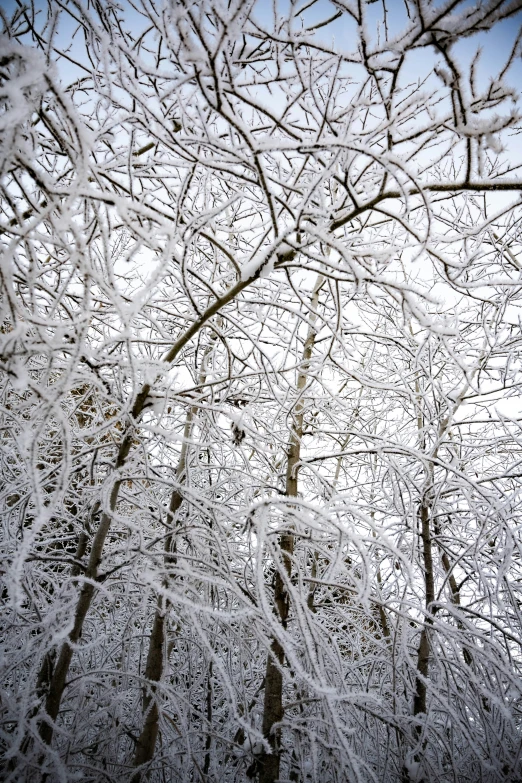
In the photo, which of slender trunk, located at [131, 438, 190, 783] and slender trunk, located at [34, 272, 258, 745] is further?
slender trunk, located at [131, 438, 190, 783]

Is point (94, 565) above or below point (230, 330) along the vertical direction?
below

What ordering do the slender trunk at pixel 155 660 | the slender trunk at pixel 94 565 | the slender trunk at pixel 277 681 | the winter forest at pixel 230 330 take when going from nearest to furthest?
the winter forest at pixel 230 330
the slender trunk at pixel 94 565
the slender trunk at pixel 277 681
the slender trunk at pixel 155 660

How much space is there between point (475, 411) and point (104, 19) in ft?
10.7

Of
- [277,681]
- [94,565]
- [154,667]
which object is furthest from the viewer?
[154,667]

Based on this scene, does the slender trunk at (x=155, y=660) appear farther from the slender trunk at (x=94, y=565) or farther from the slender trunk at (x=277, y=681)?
the slender trunk at (x=277, y=681)

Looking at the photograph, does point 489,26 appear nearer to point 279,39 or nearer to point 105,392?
point 279,39

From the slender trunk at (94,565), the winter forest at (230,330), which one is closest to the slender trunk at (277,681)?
the winter forest at (230,330)

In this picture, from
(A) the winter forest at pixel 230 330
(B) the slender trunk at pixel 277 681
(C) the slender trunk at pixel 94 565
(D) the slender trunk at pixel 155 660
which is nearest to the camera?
(A) the winter forest at pixel 230 330

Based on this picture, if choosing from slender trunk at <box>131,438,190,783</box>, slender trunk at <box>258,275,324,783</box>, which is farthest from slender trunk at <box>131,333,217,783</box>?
slender trunk at <box>258,275,324,783</box>

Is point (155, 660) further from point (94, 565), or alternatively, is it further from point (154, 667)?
point (94, 565)

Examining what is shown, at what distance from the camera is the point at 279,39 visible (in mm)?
975

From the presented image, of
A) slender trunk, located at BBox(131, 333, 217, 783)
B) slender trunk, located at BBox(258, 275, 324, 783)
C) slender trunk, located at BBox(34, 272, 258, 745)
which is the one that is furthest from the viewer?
slender trunk, located at BBox(131, 333, 217, 783)

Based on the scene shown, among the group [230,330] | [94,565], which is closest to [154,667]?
[94,565]

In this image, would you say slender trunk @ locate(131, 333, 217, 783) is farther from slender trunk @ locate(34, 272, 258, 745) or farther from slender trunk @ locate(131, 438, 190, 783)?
slender trunk @ locate(34, 272, 258, 745)
